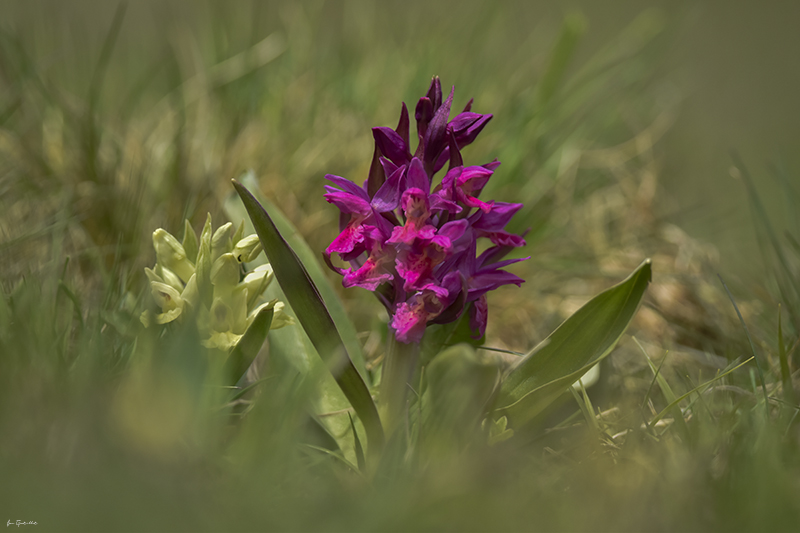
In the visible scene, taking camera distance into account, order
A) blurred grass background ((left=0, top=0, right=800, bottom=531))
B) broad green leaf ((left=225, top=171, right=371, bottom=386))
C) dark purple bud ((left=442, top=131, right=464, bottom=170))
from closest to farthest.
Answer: blurred grass background ((left=0, top=0, right=800, bottom=531))
dark purple bud ((left=442, top=131, right=464, bottom=170))
broad green leaf ((left=225, top=171, right=371, bottom=386))

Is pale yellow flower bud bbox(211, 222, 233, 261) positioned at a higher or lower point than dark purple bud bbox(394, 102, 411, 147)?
lower

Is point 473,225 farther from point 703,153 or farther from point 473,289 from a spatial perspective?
point 703,153

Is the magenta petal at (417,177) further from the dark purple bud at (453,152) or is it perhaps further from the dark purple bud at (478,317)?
the dark purple bud at (478,317)

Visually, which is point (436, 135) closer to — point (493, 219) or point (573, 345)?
point (493, 219)

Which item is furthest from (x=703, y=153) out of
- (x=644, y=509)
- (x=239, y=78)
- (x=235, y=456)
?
(x=235, y=456)

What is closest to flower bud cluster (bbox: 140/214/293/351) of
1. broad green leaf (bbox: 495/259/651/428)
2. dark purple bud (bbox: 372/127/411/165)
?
dark purple bud (bbox: 372/127/411/165)

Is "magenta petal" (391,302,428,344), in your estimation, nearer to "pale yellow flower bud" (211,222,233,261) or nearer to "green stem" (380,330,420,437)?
"green stem" (380,330,420,437)

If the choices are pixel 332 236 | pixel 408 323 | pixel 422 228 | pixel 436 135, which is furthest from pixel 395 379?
pixel 332 236
